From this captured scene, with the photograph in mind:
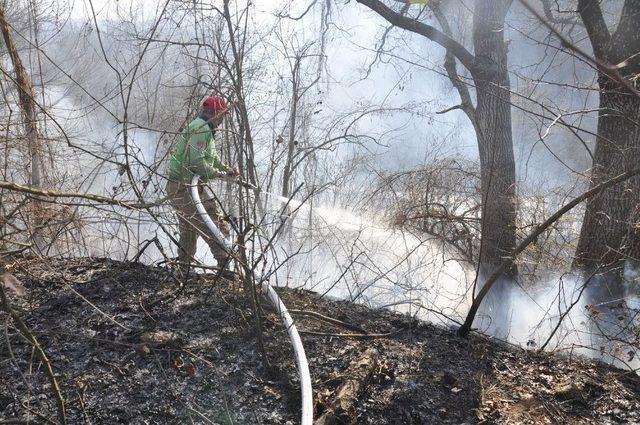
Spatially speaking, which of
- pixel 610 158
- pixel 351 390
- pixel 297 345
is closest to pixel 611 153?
pixel 610 158

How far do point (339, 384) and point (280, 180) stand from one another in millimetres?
6870

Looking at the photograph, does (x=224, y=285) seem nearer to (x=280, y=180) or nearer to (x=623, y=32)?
(x=623, y=32)

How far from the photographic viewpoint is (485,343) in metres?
3.65

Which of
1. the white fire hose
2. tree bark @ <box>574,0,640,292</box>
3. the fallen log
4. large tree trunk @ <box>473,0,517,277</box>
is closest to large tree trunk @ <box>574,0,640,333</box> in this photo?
tree bark @ <box>574,0,640,292</box>

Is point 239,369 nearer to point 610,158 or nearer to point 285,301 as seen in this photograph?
point 285,301

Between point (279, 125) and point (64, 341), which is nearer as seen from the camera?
point (64, 341)

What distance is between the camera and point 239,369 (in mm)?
3023

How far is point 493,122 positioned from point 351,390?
16.6 feet

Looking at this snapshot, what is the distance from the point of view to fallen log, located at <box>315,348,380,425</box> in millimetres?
2699

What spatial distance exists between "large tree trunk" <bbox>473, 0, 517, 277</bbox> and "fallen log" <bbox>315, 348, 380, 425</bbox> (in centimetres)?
376

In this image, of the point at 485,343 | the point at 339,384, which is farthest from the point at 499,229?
the point at 339,384

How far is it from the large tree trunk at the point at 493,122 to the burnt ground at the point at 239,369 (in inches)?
123

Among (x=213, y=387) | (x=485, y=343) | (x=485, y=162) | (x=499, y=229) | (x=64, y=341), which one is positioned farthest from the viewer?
(x=485, y=162)

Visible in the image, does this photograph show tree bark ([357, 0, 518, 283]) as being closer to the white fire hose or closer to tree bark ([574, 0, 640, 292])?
tree bark ([574, 0, 640, 292])
